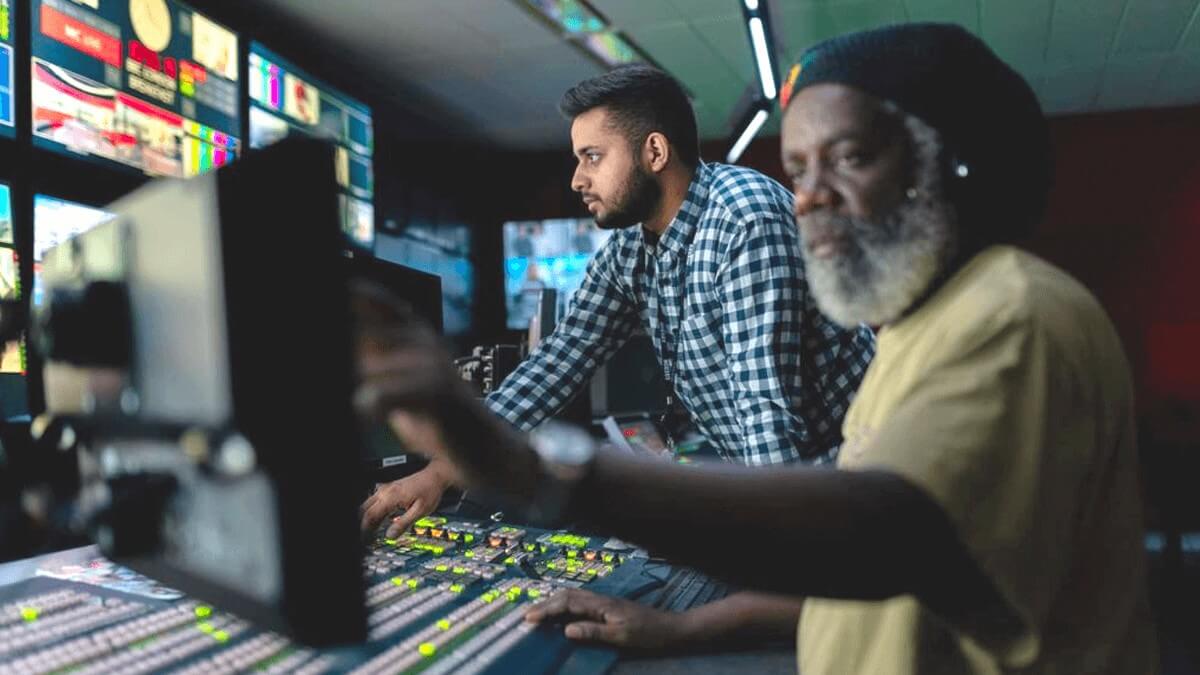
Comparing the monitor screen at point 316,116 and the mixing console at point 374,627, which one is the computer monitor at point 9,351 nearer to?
the mixing console at point 374,627

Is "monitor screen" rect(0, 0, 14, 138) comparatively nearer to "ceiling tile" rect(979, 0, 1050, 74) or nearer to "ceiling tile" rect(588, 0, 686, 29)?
"ceiling tile" rect(588, 0, 686, 29)

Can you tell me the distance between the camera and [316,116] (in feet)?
13.5

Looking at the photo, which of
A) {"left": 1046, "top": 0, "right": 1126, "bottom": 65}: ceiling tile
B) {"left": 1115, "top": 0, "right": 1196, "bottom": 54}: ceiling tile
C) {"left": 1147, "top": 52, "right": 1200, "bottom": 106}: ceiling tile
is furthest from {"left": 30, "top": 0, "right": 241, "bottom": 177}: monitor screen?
{"left": 1147, "top": 52, "right": 1200, "bottom": 106}: ceiling tile

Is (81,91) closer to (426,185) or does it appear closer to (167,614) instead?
(167,614)

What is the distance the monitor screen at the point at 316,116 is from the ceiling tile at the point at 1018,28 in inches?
118

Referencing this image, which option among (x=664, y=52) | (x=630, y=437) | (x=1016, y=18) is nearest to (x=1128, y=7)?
(x=1016, y=18)

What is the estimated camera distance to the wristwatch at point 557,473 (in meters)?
0.51

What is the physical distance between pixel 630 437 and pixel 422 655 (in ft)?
5.63

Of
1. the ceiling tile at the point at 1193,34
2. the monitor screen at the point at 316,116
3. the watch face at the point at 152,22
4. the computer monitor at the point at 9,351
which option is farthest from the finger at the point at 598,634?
the ceiling tile at the point at 1193,34

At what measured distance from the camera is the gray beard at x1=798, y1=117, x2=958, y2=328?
69cm

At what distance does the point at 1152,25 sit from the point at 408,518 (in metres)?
4.50

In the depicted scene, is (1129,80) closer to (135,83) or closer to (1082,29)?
(1082,29)

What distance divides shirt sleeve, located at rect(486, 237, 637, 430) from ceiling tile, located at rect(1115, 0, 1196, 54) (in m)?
3.48

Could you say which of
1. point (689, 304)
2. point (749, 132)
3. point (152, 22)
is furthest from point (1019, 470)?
point (749, 132)
